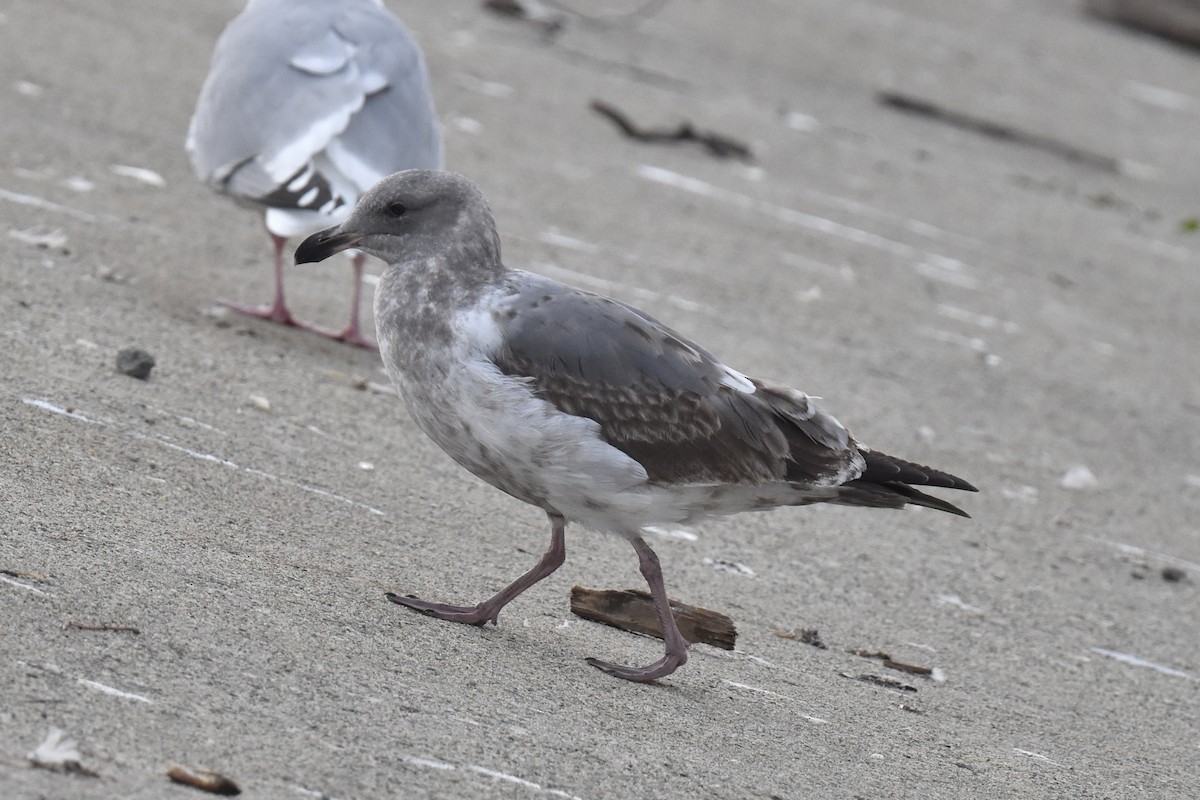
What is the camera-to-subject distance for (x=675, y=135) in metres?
10.7

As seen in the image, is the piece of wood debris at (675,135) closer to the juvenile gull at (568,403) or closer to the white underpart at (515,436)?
the juvenile gull at (568,403)

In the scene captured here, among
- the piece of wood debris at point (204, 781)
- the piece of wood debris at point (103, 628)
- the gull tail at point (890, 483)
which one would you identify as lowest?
the piece of wood debris at point (103, 628)

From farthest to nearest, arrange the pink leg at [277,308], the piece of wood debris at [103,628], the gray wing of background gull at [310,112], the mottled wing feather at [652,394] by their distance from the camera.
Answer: the pink leg at [277,308]
the gray wing of background gull at [310,112]
the mottled wing feather at [652,394]
the piece of wood debris at [103,628]

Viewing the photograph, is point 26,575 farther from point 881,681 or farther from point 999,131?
point 999,131

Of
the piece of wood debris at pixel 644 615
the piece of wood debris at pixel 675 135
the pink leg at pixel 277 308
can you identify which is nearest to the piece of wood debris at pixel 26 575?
the piece of wood debris at pixel 644 615

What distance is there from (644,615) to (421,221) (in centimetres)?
125

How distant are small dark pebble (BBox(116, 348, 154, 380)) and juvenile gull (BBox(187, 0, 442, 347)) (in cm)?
83

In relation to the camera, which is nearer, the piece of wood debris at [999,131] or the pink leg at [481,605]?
the pink leg at [481,605]

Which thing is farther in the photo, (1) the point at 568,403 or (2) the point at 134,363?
(2) the point at 134,363

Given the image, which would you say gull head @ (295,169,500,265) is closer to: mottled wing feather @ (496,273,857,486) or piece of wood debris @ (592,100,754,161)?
mottled wing feather @ (496,273,857,486)

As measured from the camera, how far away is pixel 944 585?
559cm

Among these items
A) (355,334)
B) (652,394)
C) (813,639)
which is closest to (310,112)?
(355,334)

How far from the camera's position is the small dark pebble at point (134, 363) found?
5223 mm

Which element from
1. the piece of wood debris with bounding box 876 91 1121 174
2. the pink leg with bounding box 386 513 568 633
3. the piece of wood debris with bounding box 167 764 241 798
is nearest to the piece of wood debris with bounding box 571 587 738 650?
the pink leg with bounding box 386 513 568 633
